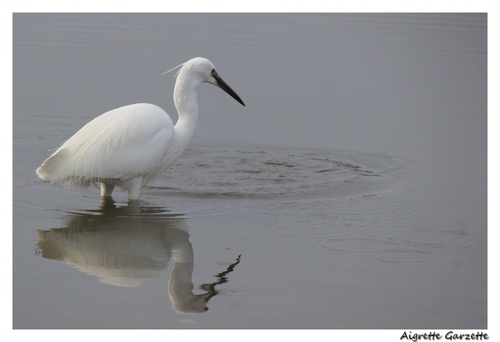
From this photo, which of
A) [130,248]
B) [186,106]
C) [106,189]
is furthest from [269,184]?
[130,248]

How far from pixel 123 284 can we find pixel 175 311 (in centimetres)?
51

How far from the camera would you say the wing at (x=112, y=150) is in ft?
25.3

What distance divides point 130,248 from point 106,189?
52.7 inches

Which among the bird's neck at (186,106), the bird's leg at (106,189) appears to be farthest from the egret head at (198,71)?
the bird's leg at (106,189)

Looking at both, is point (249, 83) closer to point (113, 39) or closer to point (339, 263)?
point (113, 39)

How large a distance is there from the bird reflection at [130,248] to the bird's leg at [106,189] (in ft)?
0.64

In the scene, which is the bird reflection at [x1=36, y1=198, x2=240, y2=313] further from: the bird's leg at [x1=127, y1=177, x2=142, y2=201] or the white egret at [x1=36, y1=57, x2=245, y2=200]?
the white egret at [x1=36, y1=57, x2=245, y2=200]

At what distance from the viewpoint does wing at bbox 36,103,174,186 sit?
25.3 feet

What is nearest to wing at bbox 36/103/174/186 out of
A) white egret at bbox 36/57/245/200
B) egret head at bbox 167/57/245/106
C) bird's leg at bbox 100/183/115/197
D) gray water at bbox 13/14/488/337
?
white egret at bbox 36/57/245/200

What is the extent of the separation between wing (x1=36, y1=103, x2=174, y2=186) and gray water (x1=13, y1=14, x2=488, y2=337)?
12.2 inches

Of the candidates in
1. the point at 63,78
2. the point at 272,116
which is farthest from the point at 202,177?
the point at 63,78

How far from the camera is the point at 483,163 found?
9500 mm

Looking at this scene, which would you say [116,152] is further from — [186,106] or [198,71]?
[198,71]

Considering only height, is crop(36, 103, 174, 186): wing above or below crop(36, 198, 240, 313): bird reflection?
above
